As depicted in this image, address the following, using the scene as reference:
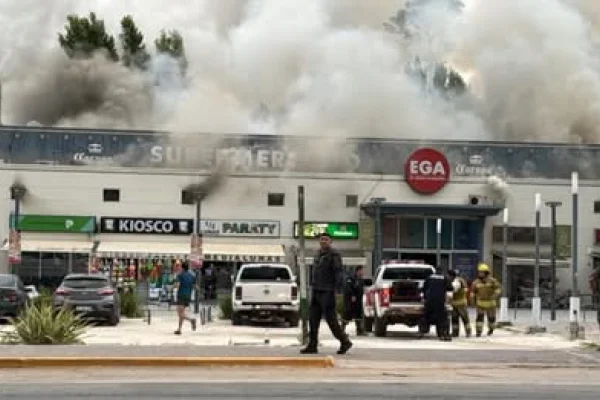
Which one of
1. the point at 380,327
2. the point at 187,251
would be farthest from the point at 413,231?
the point at 380,327

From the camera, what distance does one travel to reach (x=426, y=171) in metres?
46.9

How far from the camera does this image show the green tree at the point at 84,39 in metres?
67.0

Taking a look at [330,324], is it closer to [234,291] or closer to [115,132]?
[234,291]

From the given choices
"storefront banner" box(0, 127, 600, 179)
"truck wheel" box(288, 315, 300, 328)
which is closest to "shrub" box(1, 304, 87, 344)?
"truck wheel" box(288, 315, 300, 328)

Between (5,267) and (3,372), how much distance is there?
32.1m

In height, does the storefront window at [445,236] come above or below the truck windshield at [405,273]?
above

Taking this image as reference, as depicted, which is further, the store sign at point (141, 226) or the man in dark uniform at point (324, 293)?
the store sign at point (141, 226)

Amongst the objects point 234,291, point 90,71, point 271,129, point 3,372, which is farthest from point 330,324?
point 90,71

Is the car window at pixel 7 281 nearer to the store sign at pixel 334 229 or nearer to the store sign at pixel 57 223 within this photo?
the store sign at pixel 57 223

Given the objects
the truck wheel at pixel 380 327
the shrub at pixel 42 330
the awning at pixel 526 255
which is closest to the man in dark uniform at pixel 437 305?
the truck wheel at pixel 380 327

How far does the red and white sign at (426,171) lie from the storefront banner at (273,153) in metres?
0.19

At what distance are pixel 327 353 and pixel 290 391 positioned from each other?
14.1 ft

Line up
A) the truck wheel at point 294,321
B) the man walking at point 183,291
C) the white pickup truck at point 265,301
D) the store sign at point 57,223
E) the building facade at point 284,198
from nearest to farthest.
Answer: the man walking at point 183,291, the white pickup truck at point 265,301, the truck wheel at point 294,321, the store sign at point 57,223, the building facade at point 284,198

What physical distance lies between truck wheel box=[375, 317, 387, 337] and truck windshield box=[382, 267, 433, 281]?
132cm
